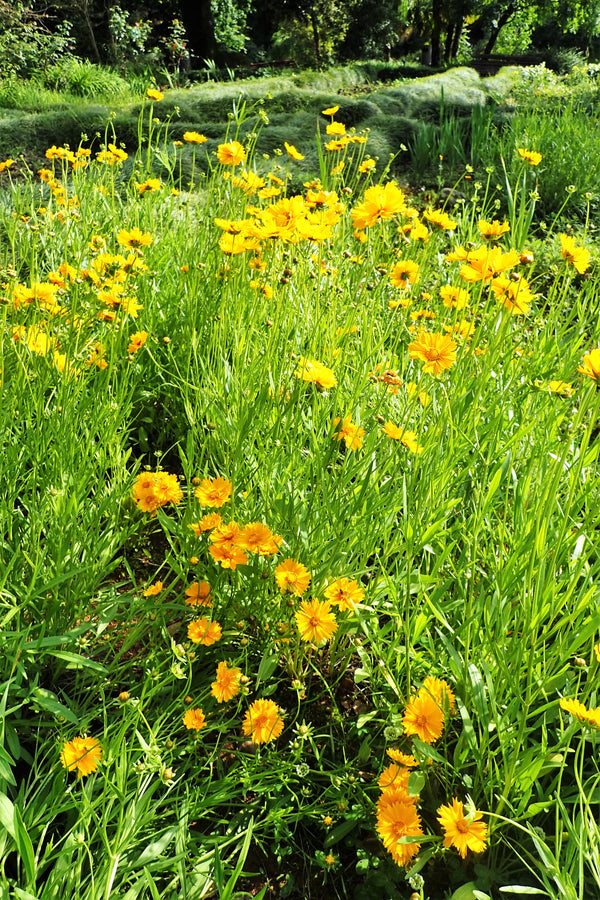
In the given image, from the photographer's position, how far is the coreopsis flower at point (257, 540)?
112cm

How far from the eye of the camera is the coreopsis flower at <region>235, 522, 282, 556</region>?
1120mm

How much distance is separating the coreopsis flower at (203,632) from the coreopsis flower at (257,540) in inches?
5.8

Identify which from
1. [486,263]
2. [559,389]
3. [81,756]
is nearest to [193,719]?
[81,756]

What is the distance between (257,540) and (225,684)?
9.9 inches

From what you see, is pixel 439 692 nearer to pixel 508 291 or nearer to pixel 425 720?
pixel 425 720

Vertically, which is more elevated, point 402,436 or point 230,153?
point 230,153

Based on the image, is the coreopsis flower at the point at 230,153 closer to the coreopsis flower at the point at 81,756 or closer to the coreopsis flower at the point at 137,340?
the coreopsis flower at the point at 137,340

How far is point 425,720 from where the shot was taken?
0.99 metres

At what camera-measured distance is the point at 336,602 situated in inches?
44.9

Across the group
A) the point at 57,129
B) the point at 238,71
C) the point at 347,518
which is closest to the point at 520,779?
the point at 347,518

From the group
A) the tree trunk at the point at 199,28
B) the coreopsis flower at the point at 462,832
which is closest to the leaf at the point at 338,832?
the coreopsis flower at the point at 462,832

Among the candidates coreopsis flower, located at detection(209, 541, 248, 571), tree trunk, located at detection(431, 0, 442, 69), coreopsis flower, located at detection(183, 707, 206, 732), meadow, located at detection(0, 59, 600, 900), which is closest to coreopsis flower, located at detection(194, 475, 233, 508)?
meadow, located at detection(0, 59, 600, 900)

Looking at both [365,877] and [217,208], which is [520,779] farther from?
[217,208]

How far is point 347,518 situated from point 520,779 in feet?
1.74
